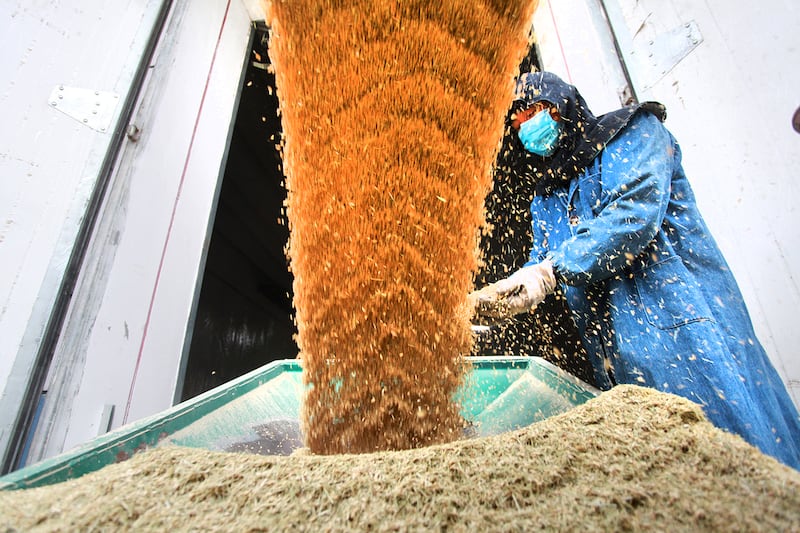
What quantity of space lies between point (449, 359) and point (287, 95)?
2.55ft

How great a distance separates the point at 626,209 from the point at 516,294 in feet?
1.35

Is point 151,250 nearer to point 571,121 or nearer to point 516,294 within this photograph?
point 516,294

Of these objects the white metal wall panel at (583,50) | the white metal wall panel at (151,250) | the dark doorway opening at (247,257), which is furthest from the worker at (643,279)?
the dark doorway opening at (247,257)

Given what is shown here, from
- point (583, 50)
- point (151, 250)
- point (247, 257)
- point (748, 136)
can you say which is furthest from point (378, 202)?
point (247, 257)

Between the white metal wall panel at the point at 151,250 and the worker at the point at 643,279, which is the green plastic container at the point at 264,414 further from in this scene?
the white metal wall panel at the point at 151,250

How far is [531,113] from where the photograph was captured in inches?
54.8

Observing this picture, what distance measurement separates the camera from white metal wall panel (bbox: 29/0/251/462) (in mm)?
1204

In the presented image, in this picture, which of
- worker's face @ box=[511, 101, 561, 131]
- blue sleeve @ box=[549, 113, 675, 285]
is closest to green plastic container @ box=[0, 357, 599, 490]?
blue sleeve @ box=[549, 113, 675, 285]

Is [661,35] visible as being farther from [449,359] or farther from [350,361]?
[350,361]

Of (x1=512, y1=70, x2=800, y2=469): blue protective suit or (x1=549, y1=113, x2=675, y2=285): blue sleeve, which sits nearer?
(x1=512, y1=70, x2=800, y2=469): blue protective suit

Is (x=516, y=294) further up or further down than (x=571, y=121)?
further down

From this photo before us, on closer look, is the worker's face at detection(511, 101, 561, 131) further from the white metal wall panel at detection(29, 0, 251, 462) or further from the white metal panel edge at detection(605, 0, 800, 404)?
the white metal wall panel at detection(29, 0, 251, 462)

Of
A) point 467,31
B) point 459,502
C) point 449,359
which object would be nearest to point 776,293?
point 449,359

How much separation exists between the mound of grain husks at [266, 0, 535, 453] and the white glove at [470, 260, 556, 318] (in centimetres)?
37
